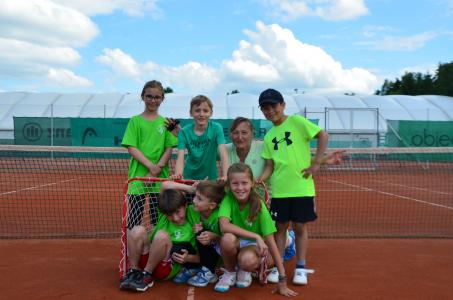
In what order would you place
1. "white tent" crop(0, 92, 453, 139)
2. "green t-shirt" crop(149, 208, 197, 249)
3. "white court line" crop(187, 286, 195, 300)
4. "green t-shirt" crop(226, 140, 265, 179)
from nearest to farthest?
"white court line" crop(187, 286, 195, 300), "green t-shirt" crop(149, 208, 197, 249), "green t-shirt" crop(226, 140, 265, 179), "white tent" crop(0, 92, 453, 139)

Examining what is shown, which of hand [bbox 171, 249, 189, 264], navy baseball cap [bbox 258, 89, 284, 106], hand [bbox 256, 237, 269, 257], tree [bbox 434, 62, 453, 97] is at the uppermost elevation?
tree [bbox 434, 62, 453, 97]

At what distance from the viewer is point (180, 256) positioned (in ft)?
13.4

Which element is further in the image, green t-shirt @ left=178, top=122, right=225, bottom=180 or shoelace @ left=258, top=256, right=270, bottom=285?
green t-shirt @ left=178, top=122, right=225, bottom=180

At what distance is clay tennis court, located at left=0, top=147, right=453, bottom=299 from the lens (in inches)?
159

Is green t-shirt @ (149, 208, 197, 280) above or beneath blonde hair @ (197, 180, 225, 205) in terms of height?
beneath

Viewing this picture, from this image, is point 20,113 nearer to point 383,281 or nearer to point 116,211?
point 116,211

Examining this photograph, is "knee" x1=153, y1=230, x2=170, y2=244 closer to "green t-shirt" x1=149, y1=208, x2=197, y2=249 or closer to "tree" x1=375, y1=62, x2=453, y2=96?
"green t-shirt" x1=149, y1=208, x2=197, y2=249

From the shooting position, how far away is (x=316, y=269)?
15.5 feet

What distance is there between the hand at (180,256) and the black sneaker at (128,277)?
33 centimetres

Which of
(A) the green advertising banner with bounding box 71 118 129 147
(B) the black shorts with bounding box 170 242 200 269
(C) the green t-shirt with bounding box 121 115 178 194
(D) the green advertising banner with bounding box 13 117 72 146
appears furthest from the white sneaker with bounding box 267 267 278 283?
(D) the green advertising banner with bounding box 13 117 72 146

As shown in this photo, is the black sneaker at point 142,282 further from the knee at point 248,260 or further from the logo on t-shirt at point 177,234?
the knee at point 248,260

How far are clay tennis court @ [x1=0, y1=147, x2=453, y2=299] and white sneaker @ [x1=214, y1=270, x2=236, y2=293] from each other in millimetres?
71

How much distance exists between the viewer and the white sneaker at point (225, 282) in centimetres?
394

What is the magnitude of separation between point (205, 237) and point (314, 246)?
220 cm
